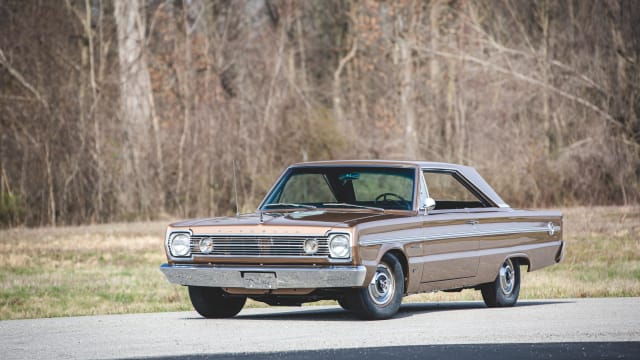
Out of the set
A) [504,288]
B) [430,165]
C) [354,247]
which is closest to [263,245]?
[354,247]

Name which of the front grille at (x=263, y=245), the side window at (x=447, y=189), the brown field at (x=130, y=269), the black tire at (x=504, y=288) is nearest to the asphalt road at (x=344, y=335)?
the black tire at (x=504, y=288)

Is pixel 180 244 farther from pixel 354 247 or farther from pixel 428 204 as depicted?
pixel 428 204

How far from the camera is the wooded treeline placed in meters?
32.8

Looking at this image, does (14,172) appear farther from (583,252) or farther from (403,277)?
(403,277)

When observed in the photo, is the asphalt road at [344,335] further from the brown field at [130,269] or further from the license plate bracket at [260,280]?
the brown field at [130,269]

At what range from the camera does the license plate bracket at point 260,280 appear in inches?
440

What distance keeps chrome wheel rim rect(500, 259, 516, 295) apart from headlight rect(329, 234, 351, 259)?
10.2 ft

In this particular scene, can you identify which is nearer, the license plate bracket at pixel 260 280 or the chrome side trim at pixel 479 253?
the license plate bracket at pixel 260 280

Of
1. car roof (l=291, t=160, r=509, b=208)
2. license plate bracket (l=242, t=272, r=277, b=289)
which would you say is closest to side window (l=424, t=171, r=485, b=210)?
car roof (l=291, t=160, r=509, b=208)

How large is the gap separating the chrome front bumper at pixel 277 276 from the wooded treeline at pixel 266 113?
2169cm

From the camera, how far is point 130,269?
21.4 m

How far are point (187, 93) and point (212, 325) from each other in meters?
24.4

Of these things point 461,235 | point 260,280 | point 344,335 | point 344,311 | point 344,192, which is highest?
point 344,192

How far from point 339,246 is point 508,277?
3286mm
